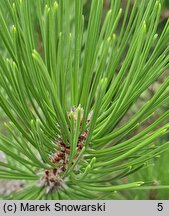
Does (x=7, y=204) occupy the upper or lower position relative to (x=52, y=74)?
lower

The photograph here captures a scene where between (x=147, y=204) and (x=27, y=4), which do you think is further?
(x=147, y=204)

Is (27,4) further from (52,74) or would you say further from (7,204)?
(7,204)

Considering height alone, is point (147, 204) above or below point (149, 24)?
below

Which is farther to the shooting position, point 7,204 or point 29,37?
point 7,204

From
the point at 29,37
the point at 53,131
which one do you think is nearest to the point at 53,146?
the point at 53,131

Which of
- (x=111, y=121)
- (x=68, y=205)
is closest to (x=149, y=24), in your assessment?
(x=111, y=121)

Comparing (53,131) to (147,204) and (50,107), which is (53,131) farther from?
(147,204)

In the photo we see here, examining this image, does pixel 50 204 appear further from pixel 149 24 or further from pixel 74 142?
pixel 149 24

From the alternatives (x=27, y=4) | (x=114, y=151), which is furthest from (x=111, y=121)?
(x=27, y=4)
